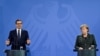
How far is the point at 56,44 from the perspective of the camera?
5953 millimetres

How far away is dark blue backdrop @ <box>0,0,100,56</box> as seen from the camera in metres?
5.91

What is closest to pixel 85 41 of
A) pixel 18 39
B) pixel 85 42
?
pixel 85 42

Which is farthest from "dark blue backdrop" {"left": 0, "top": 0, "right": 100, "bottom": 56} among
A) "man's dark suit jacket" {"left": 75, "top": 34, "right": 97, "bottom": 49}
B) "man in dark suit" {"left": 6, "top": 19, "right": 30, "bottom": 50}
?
"man's dark suit jacket" {"left": 75, "top": 34, "right": 97, "bottom": 49}

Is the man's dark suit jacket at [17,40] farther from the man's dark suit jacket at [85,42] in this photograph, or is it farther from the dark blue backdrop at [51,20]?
the man's dark suit jacket at [85,42]

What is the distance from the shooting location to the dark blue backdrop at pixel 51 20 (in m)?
5.91

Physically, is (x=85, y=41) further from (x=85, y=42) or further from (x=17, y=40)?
(x=17, y=40)

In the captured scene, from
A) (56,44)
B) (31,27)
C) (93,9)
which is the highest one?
(93,9)

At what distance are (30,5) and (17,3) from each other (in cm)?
32

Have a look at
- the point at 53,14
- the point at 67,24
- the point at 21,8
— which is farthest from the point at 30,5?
the point at 67,24

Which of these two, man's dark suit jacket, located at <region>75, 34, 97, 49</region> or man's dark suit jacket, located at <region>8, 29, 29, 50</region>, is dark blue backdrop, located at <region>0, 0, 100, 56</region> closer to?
man's dark suit jacket, located at <region>8, 29, 29, 50</region>

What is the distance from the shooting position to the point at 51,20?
235 inches

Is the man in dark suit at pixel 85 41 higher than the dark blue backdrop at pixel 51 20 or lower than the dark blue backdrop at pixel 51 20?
lower

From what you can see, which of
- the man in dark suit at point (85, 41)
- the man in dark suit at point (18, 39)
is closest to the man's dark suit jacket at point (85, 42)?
the man in dark suit at point (85, 41)

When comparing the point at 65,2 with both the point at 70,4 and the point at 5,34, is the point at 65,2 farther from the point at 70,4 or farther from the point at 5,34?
the point at 5,34
